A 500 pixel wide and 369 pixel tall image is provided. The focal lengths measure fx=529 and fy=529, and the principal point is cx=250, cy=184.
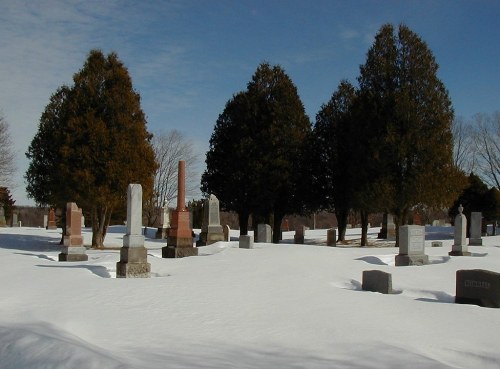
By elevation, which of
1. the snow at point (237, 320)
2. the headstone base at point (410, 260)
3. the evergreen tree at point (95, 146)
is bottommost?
the snow at point (237, 320)

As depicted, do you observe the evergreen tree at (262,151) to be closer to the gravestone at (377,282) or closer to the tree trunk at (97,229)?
the tree trunk at (97,229)

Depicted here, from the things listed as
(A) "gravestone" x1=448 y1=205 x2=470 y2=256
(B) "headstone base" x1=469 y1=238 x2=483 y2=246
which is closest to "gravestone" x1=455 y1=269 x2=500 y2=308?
(A) "gravestone" x1=448 y1=205 x2=470 y2=256

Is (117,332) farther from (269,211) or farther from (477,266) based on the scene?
(269,211)

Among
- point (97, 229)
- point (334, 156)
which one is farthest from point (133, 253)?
point (334, 156)

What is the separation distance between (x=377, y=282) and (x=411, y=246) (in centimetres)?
564

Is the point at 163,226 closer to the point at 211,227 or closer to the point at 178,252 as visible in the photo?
the point at 211,227

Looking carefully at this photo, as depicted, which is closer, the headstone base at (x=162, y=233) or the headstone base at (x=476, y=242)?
the headstone base at (x=476, y=242)

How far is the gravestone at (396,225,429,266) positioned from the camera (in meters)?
16.5

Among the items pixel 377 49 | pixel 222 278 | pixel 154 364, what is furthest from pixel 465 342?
pixel 377 49

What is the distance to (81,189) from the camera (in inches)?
909

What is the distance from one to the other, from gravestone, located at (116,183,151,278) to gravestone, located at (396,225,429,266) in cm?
803

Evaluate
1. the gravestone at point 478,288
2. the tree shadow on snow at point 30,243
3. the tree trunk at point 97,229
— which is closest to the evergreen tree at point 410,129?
the tree trunk at point 97,229

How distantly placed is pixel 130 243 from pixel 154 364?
768 centimetres

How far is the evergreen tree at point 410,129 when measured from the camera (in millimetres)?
24188
